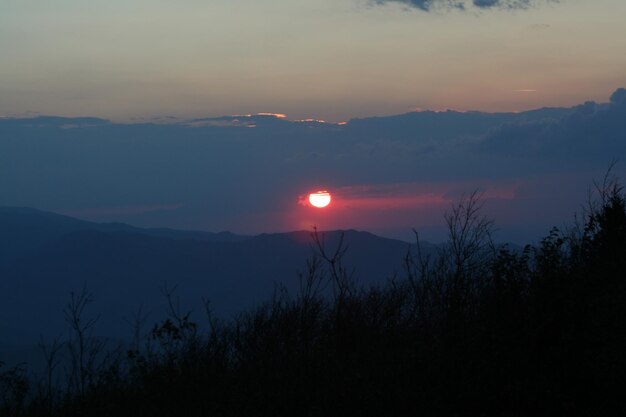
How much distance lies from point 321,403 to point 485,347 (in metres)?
2.73

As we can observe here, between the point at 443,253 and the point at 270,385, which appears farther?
the point at 443,253

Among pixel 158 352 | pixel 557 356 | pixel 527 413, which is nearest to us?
pixel 527 413

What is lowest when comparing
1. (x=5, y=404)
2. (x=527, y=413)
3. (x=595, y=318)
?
(x=5, y=404)

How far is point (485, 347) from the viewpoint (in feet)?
33.5

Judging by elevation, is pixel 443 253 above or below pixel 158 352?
above

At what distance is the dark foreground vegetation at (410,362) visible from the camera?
9148 mm

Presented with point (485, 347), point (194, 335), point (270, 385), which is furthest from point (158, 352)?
point (485, 347)

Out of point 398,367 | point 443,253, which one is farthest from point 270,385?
point 443,253

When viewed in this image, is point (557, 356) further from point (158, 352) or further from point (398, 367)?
point (158, 352)

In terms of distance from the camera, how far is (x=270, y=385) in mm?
10109

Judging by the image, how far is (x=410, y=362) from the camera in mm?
10312

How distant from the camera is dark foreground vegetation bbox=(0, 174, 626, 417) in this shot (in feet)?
30.0

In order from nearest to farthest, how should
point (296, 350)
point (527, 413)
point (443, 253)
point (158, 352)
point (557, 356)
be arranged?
point (527, 413), point (557, 356), point (296, 350), point (158, 352), point (443, 253)

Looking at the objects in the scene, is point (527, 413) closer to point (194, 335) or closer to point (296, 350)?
point (296, 350)
